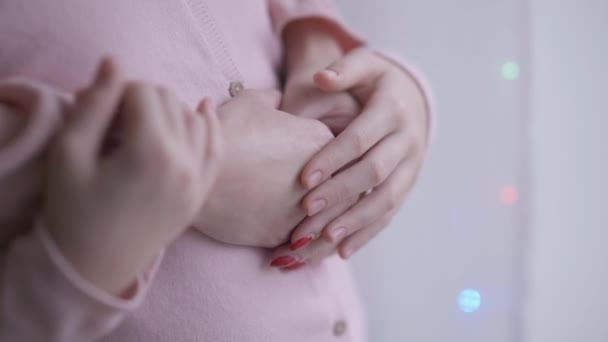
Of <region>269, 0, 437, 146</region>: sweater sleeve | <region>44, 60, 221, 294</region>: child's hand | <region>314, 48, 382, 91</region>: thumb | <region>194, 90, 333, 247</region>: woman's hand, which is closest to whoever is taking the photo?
<region>44, 60, 221, 294</region>: child's hand

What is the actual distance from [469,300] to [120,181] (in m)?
1.06

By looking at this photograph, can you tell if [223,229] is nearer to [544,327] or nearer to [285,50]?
[285,50]

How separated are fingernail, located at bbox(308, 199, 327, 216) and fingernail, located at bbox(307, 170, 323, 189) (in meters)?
0.02

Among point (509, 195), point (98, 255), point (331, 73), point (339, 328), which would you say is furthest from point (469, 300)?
point (98, 255)

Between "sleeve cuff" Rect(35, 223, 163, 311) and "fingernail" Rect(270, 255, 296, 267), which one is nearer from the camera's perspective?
"sleeve cuff" Rect(35, 223, 163, 311)

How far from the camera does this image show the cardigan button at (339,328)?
519mm

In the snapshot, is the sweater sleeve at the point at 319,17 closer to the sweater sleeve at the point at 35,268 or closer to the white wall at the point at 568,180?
the sweater sleeve at the point at 35,268

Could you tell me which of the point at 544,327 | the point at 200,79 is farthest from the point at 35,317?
the point at 544,327

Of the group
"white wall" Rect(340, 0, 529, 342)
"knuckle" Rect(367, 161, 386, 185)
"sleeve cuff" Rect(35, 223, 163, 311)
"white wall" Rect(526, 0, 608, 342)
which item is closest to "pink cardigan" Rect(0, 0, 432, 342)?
"sleeve cuff" Rect(35, 223, 163, 311)

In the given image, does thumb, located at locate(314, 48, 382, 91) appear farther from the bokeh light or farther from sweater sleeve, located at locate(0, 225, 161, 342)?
the bokeh light

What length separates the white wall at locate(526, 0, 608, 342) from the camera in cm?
108

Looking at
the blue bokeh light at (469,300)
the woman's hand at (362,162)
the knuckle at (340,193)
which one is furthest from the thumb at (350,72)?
the blue bokeh light at (469,300)

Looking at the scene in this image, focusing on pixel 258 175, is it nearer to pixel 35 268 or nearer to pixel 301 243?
pixel 301 243

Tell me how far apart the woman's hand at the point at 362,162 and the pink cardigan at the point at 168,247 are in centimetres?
5
